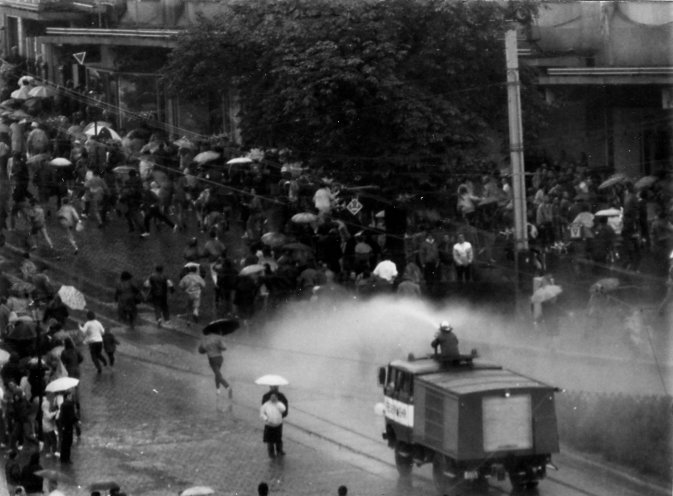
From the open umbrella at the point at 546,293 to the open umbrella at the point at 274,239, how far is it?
6803mm

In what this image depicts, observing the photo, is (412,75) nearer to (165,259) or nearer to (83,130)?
(165,259)

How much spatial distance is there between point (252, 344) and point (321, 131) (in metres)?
5.76

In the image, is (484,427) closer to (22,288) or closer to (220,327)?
(220,327)

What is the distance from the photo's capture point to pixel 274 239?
35.8 meters

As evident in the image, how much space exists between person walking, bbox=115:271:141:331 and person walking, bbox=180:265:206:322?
0.96 meters

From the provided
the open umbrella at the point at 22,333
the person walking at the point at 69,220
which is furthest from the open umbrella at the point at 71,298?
the person walking at the point at 69,220

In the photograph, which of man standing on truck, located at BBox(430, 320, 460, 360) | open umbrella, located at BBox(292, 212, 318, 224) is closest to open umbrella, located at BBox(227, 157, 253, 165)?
open umbrella, located at BBox(292, 212, 318, 224)

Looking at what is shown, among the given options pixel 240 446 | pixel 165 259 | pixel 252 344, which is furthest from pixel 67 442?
pixel 165 259

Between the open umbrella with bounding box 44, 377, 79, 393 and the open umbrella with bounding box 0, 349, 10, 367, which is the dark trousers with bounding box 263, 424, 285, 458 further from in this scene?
the open umbrella with bounding box 0, 349, 10, 367

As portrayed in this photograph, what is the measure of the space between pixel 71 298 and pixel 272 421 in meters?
8.51

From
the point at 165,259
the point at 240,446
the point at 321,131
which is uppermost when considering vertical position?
the point at 321,131

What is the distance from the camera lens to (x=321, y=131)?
36.2 meters

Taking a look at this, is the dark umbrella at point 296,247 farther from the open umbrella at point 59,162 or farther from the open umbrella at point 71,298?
the open umbrella at point 59,162

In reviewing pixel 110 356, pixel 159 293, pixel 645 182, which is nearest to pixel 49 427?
pixel 110 356
